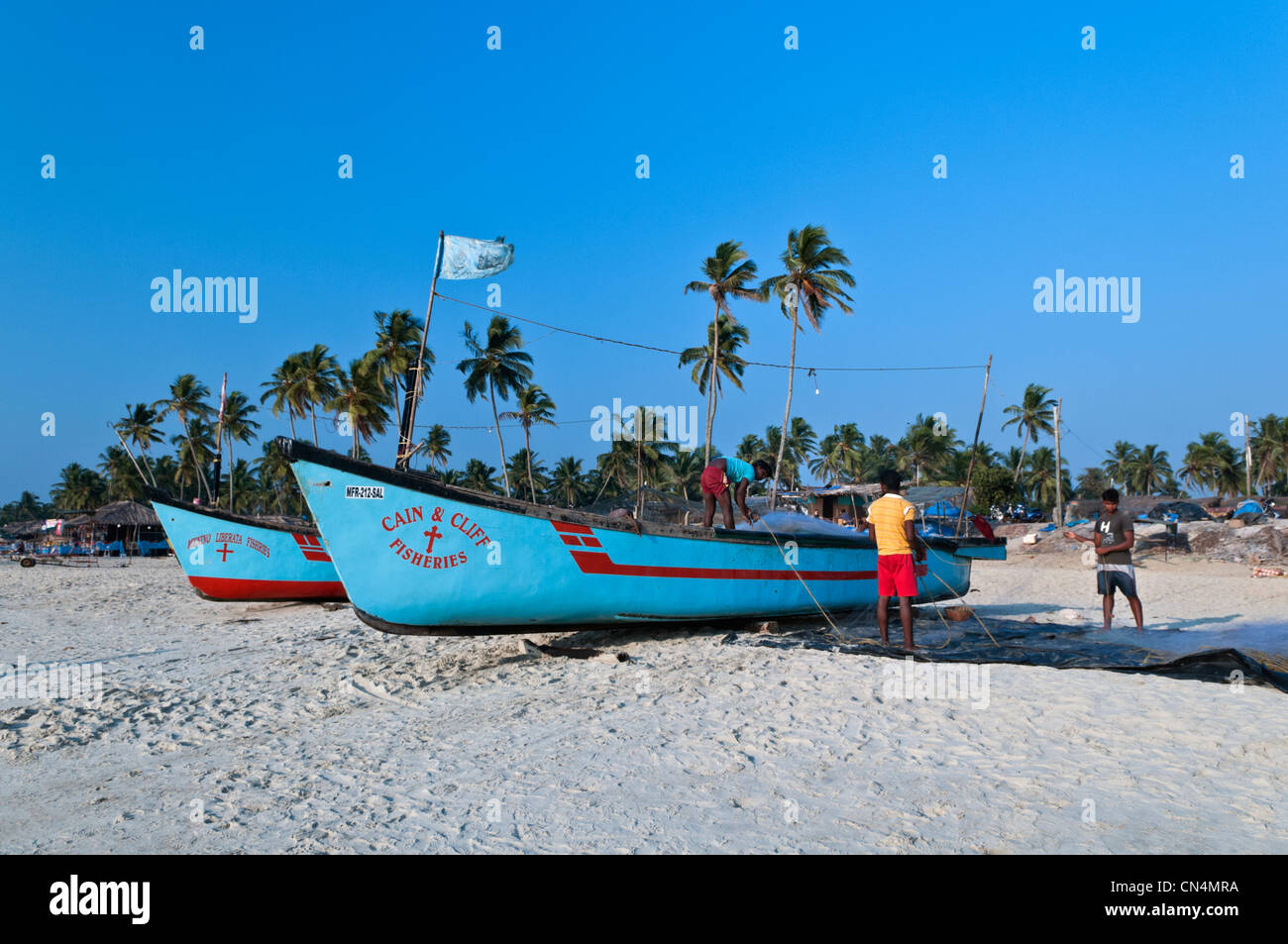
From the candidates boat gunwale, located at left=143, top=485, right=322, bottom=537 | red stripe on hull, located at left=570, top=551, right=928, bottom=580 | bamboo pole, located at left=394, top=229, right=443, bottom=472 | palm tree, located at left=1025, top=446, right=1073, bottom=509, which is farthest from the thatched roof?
palm tree, located at left=1025, top=446, right=1073, bottom=509

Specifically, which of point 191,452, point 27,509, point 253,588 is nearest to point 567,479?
point 191,452

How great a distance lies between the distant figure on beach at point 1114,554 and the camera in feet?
27.0

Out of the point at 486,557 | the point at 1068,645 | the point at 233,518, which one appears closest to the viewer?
the point at 486,557

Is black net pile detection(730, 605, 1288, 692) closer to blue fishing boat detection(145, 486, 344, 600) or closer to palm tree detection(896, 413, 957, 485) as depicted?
blue fishing boat detection(145, 486, 344, 600)

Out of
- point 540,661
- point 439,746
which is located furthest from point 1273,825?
point 540,661

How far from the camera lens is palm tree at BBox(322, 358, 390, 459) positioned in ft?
112

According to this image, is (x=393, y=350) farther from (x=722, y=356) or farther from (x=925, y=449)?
(x=925, y=449)

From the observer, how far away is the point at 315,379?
3728cm

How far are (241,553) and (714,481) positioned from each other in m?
9.98

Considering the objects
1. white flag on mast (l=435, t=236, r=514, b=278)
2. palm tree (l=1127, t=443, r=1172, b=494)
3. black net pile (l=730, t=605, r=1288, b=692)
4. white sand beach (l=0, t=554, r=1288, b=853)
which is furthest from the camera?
palm tree (l=1127, t=443, r=1172, b=494)

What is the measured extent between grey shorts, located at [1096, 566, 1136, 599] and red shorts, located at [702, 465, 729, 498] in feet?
14.8

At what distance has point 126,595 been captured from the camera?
18078mm

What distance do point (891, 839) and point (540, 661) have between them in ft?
16.5
